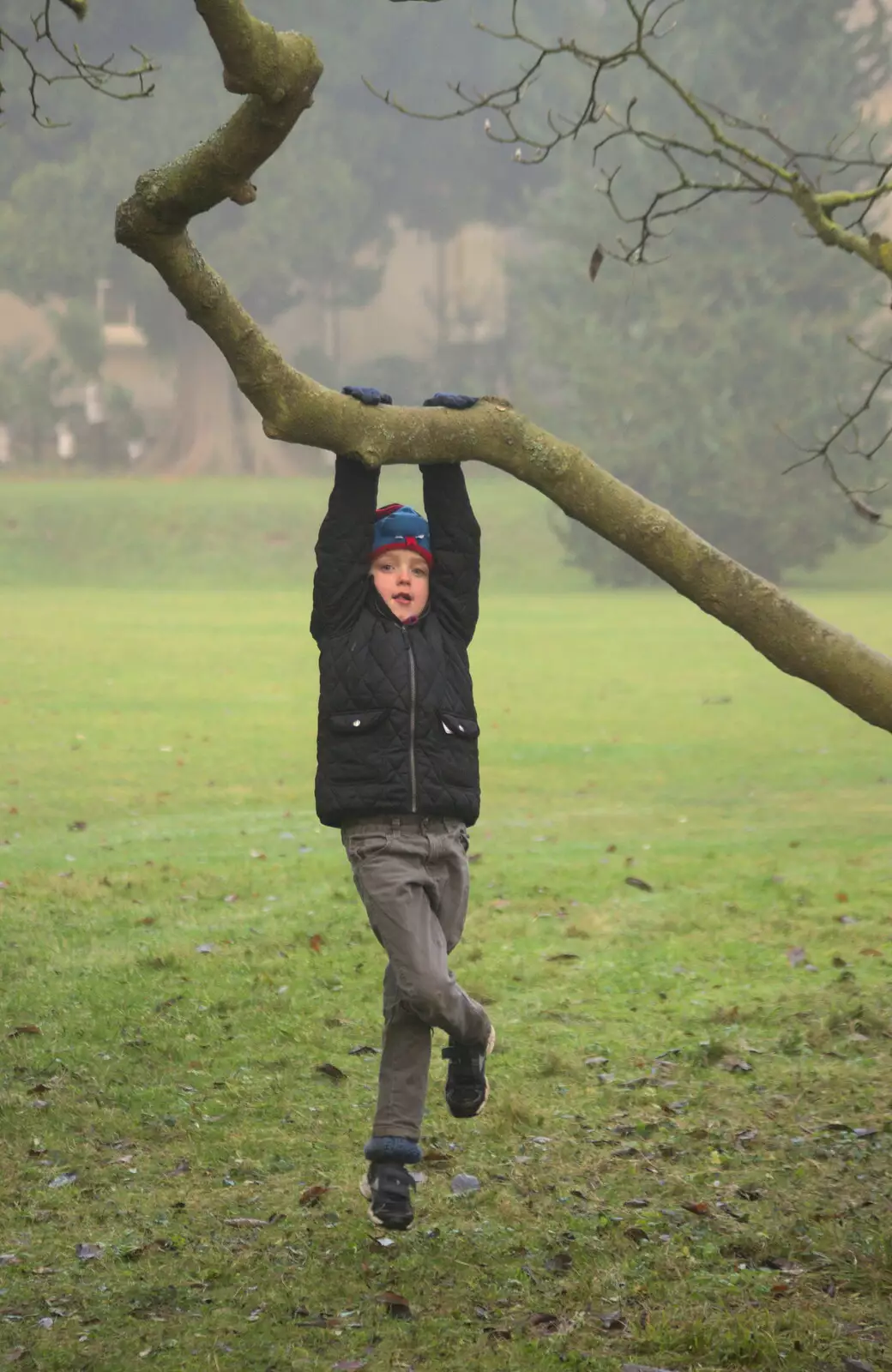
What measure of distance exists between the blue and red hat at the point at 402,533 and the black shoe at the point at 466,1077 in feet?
4.39

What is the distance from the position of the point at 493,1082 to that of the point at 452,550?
8.12 feet

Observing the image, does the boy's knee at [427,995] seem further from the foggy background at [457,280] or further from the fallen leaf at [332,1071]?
the foggy background at [457,280]

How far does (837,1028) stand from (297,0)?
171ft

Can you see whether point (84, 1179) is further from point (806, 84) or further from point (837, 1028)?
point (806, 84)

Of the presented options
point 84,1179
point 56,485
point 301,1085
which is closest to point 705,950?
point 301,1085

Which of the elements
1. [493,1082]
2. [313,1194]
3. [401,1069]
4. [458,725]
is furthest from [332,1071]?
[458,725]

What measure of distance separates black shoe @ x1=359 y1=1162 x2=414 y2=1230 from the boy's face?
146cm

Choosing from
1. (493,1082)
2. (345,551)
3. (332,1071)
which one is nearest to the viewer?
(345,551)

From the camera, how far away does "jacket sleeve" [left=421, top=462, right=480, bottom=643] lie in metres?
4.88

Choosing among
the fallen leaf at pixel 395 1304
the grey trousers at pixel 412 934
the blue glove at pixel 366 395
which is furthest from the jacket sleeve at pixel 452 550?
the fallen leaf at pixel 395 1304

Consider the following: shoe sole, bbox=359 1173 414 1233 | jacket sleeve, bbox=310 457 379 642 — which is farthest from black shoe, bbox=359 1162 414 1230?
jacket sleeve, bbox=310 457 379 642

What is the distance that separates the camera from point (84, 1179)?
218 inches

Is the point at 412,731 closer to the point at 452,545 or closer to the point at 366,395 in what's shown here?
the point at 452,545

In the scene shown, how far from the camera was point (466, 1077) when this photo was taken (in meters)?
4.88
